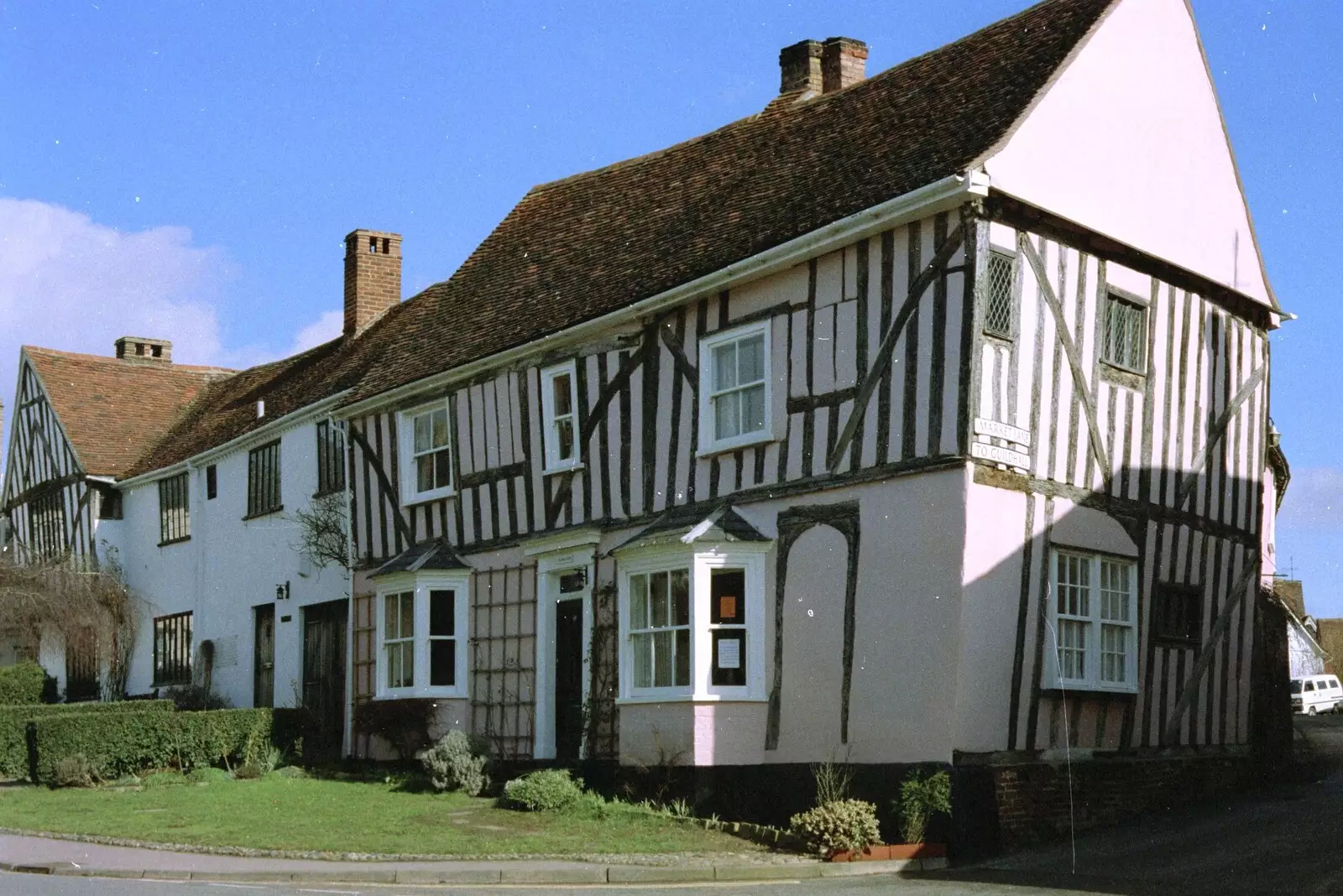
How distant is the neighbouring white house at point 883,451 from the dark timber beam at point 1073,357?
5cm

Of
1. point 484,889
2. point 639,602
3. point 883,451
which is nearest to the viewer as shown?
point 484,889

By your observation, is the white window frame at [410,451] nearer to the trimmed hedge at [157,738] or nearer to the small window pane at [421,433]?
the small window pane at [421,433]

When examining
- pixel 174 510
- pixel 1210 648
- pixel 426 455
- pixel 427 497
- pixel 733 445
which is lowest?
pixel 1210 648

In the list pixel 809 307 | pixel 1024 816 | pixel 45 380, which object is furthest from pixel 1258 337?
pixel 45 380

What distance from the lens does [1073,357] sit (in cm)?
1748

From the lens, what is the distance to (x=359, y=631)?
25172 mm

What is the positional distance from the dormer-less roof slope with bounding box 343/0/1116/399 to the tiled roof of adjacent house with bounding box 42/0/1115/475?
0.03 metres

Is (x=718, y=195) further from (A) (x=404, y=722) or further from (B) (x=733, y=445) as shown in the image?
(A) (x=404, y=722)

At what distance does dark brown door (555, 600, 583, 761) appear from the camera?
21.0m

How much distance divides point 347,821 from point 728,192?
9164 mm

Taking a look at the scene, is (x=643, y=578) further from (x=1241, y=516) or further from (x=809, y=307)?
(x=1241, y=516)

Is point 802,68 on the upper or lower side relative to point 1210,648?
upper

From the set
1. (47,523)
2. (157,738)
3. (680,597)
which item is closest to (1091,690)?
(680,597)

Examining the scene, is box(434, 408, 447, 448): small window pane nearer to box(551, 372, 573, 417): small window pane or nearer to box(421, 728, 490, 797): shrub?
box(551, 372, 573, 417): small window pane
